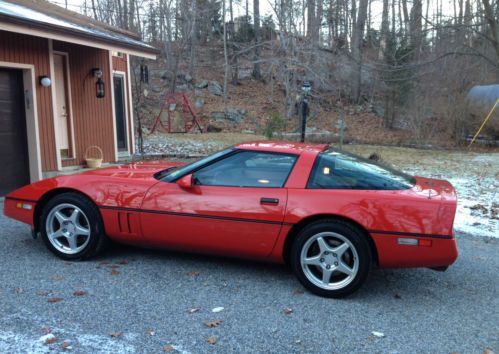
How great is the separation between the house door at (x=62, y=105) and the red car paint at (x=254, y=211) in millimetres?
5144

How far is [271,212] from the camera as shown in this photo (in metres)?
3.99

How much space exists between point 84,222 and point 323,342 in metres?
2.63

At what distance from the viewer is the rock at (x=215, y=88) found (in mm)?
31531

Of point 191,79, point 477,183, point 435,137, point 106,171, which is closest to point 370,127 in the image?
point 435,137

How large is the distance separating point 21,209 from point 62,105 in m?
5.53

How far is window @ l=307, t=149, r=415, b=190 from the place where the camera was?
405cm

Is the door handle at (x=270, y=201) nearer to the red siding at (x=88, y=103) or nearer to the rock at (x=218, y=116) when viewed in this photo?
the red siding at (x=88, y=103)

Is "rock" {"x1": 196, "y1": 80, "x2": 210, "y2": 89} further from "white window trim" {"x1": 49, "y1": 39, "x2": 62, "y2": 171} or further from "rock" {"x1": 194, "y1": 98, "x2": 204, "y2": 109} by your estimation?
"white window trim" {"x1": 49, "y1": 39, "x2": 62, "y2": 171}

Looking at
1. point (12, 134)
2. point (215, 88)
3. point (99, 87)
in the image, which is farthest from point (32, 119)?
point (215, 88)

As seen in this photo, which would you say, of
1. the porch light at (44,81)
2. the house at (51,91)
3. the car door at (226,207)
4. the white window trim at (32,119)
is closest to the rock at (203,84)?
the house at (51,91)

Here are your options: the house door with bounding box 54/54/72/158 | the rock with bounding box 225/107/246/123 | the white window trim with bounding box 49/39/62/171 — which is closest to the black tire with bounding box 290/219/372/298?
the white window trim with bounding box 49/39/62/171

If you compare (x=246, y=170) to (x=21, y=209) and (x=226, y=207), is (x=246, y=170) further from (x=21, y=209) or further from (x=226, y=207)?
(x=21, y=209)

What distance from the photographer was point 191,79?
106ft

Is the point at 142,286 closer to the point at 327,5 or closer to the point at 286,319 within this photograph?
the point at 286,319
